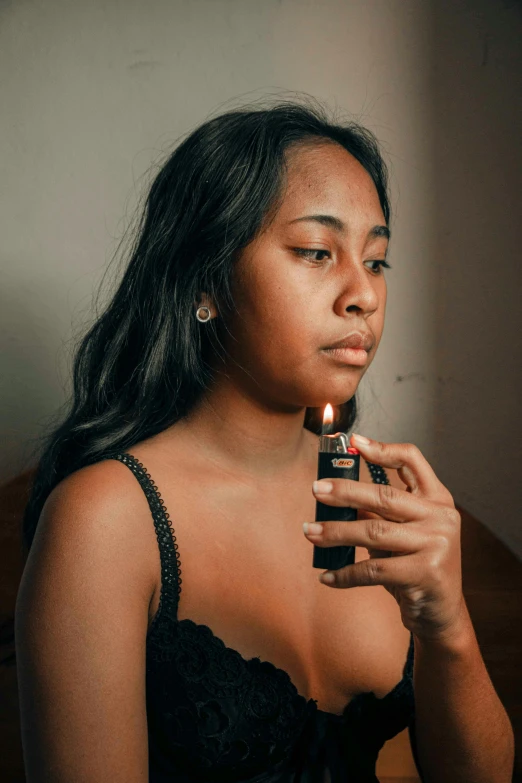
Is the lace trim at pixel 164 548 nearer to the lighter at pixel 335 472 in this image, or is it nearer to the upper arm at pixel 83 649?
the upper arm at pixel 83 649

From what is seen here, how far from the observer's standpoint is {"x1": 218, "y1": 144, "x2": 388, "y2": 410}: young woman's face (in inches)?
40.3

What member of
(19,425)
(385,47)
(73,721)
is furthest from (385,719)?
(385,47)

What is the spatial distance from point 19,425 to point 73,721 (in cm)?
86

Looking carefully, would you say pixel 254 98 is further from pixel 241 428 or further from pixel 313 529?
pixel 313 529

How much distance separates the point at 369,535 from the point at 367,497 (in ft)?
0.13

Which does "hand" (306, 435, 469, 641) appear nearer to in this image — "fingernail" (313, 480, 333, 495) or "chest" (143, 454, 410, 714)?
"fingernail" (313, 480, 333, 495)

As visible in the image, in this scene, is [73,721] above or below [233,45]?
below

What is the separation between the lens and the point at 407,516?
82cm

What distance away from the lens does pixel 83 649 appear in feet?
→ 2.96

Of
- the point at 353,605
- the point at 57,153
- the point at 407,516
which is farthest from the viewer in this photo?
the point at 57,153

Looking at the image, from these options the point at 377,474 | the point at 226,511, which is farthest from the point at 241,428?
the point at 377,474

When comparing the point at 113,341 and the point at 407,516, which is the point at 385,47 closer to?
the point at 113,341

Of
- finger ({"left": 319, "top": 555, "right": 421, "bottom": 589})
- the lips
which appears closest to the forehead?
the lips

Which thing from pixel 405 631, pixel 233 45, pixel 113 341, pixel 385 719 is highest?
pixel 233 45
